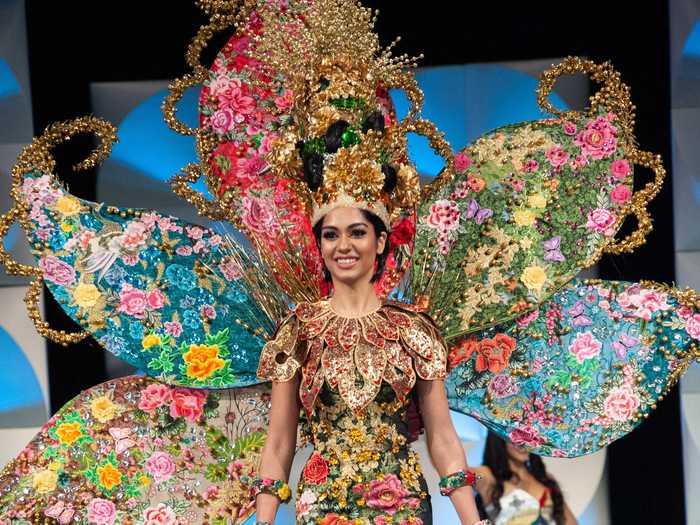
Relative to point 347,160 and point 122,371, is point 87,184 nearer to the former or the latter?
point 122,371

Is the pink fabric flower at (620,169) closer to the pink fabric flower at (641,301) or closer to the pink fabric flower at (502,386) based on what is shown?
the pink fabric flower at (641,301)

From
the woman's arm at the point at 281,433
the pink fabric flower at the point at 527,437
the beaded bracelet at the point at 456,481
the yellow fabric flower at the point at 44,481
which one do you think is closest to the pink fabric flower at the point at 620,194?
the pink fabric flower at the point at 527,437

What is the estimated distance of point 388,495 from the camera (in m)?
2.49

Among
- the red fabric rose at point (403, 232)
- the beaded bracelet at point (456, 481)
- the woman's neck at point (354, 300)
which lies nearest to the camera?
the beaded bracelet at point (456, 481)

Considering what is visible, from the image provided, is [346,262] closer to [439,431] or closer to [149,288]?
[439,431]

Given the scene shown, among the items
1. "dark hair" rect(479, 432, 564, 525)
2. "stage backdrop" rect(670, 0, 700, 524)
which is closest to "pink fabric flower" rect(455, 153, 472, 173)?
"stage backdrop" rect(670, 0, 700, 524)

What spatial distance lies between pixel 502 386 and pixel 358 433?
51 cm

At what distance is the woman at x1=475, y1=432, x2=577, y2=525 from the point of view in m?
3.66

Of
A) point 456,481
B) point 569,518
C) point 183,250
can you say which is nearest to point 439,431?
→ point 456,481

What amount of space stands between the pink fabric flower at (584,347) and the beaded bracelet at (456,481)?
54 cm

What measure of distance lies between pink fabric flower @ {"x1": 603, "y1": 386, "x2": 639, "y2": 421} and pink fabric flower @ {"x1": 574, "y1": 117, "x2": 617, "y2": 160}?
1.95 ft

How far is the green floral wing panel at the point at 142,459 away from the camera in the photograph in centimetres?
282

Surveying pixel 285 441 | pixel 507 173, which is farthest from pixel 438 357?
pixel 507 173

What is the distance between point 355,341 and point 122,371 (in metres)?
1.33
